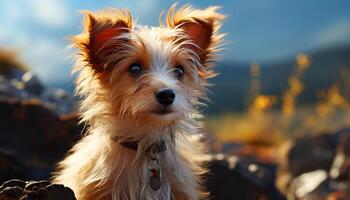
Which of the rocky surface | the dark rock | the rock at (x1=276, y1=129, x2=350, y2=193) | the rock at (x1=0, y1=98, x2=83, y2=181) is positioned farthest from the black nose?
the rock at (x1=276, y1=129, x2=350, y2=193)

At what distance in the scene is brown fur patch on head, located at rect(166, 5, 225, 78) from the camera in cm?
553

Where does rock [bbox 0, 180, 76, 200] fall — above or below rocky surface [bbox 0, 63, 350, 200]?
above

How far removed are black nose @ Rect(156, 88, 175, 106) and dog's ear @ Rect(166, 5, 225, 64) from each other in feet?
2.68

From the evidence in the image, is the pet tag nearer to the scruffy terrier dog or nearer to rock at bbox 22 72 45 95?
the scruffy terrier dog

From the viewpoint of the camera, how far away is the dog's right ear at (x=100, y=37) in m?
5.14

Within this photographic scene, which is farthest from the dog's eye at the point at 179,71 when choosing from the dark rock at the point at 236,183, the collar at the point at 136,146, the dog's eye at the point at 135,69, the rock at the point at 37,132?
the rock at the point at 37,132

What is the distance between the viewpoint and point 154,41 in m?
5.21

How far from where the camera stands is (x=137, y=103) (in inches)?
192

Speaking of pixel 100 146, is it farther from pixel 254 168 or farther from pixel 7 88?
pixel 7 88

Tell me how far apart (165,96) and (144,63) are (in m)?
0.46

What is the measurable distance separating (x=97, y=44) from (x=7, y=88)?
5152mm

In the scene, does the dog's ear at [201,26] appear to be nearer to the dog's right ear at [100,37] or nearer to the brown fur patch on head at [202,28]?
the brown fur patch on head at [202,28]

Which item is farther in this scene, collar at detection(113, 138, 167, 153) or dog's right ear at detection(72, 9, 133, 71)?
collar at detection(113, 138, 167, 153)

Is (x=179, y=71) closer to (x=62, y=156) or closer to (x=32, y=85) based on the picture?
(x=62, y=156)
